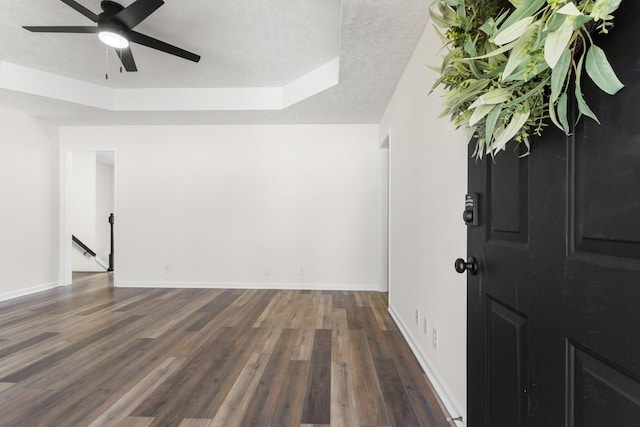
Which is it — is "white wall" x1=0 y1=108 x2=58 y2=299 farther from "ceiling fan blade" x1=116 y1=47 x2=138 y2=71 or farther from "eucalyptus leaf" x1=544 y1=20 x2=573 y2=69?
"eucalyptus leaf" x1=544 y1=20 x2=573 y2=69

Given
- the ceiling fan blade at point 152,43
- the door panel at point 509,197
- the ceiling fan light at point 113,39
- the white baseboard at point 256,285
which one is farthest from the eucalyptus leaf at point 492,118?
the white baseboard at point 256,285

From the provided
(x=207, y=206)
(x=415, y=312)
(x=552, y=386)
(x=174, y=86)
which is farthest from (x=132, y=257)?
(x=552, y=386)

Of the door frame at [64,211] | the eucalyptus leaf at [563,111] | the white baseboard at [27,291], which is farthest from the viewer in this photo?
the door frame at [64,211]

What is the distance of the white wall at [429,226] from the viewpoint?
1599mm

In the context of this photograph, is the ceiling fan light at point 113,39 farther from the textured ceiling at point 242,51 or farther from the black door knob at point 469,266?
the black door knob at point 469,266

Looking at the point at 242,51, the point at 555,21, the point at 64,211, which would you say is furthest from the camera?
the point at 64,211

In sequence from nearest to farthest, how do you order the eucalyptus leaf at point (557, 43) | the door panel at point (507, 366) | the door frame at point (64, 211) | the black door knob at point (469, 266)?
the eucalyptus leaf at point (557, 43)
the door panel at point (507, 366)
the black door knob at point (469, 266)
the door frame at point (64, 211)

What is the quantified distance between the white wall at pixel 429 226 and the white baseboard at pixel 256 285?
4.26ft

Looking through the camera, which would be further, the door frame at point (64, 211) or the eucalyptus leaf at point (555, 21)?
the door frame at point (64, 211)

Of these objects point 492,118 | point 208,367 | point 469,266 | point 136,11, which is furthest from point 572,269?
point 136,11

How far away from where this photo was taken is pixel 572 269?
2.05 ft

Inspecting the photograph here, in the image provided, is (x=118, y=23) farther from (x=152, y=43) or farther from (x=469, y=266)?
(x=469, y=266)

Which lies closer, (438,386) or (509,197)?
(509,197)

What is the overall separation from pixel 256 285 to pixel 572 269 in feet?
13.8
